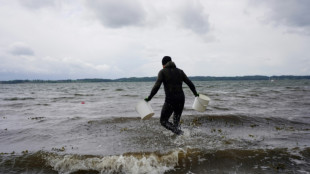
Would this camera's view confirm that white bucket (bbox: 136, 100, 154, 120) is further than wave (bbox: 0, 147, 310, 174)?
Yes

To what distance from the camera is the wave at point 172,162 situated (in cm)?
529

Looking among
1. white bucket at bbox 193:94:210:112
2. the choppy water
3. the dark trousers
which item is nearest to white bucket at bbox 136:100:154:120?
the dark trousers

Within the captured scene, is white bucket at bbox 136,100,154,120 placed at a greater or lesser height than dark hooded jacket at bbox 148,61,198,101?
lesser

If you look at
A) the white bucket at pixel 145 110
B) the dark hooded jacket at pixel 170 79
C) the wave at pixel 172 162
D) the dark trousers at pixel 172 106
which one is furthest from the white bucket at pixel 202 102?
the white bucket at pixel 145 110

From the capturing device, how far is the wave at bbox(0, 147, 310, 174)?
17.4 feet

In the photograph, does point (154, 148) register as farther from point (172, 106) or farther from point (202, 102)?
point (202, 102)

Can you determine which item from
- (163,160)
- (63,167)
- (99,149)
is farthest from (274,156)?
(63,167)

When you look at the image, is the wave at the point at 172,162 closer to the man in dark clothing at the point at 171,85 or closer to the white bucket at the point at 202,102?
the man in dark clothing at the point at 171,85

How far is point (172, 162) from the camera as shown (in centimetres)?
562

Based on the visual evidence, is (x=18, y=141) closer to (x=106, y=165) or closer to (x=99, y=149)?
(x=99, y=149)

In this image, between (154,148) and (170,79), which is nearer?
(170,79)

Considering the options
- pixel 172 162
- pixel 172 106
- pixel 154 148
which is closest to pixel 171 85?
pixel 172 106

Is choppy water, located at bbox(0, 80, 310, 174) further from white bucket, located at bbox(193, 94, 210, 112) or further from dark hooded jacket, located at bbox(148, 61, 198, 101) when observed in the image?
dark hooded jacket, located at bbox(148, 61, 198, 101)

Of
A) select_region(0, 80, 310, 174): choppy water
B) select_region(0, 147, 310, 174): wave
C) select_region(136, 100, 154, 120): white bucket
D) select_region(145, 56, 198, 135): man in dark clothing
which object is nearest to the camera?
select_region(0, 147, 310, 174): wave
